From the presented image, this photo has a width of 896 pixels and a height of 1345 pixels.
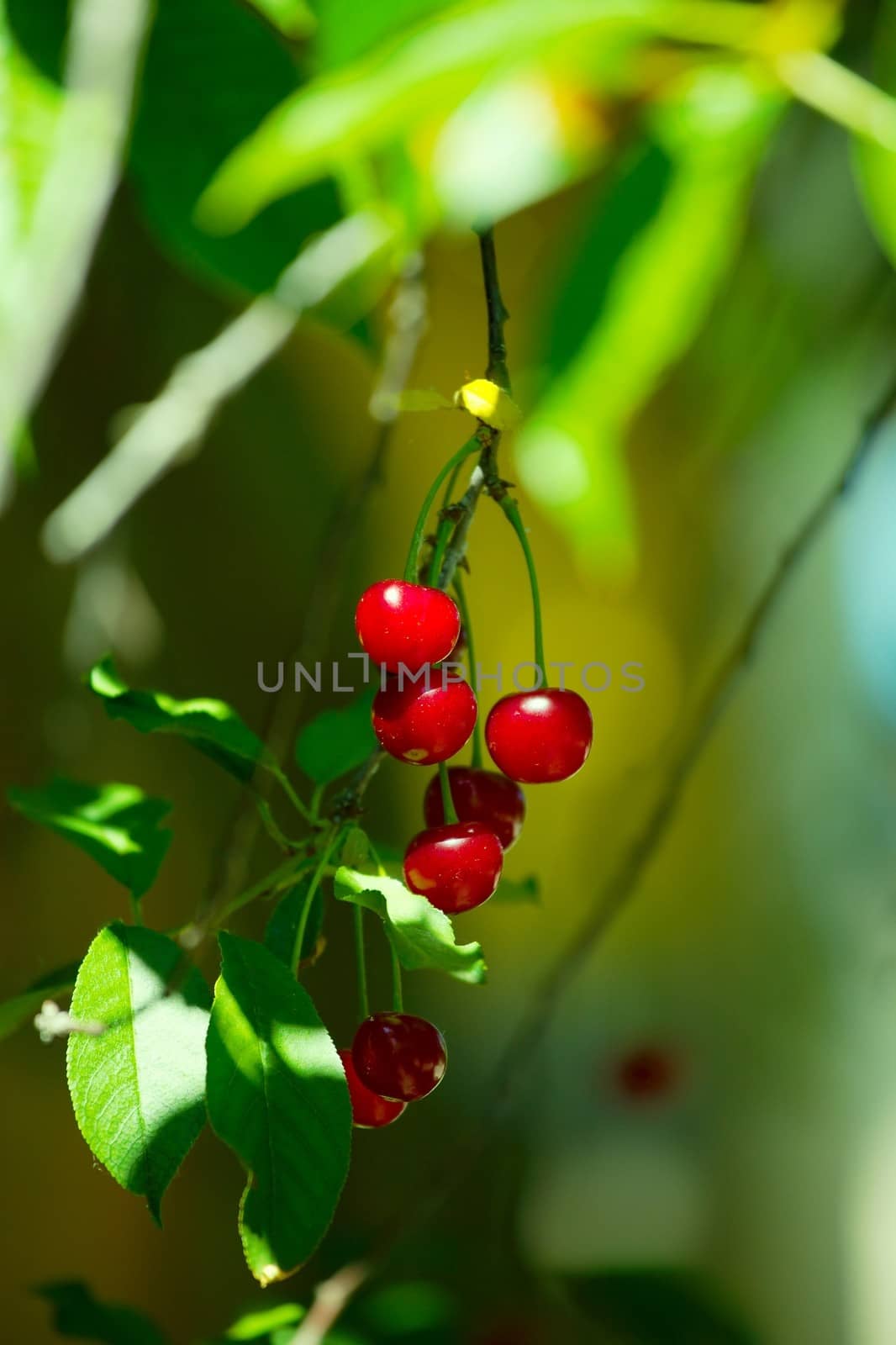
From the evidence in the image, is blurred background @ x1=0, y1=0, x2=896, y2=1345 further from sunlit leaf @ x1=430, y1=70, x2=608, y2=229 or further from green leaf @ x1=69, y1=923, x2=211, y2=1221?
green leaf @ x1=69, y1=923, x2=211, y2=1221

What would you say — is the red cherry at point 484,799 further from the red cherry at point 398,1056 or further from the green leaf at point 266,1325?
the green leaf at point 266,1325

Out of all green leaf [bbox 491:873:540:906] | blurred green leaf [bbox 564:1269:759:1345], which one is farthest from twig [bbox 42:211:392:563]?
blurred green leaf [bbox 564:1269:759:1345]

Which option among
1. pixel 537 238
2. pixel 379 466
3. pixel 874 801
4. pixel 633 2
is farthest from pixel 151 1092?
pixel 874 801

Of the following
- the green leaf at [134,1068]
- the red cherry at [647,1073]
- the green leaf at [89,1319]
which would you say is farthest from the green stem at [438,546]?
the red cherry at [647,1073]

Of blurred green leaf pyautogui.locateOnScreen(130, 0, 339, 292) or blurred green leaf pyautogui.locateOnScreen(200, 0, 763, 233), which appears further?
blurred green leaf pyautogui.locateOnScreen(130, 0, 339, 292)

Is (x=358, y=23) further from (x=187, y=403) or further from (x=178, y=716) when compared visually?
(x=187, y=403)

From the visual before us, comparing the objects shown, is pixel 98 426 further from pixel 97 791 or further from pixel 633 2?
pixel 633 2

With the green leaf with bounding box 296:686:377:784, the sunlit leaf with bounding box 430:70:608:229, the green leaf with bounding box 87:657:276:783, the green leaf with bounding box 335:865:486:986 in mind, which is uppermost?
the sunlit leaf with bounding box 430:70:608:229

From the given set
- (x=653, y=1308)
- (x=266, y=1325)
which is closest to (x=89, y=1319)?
(x=266, y=1325)
